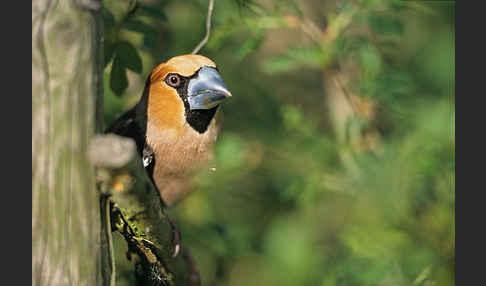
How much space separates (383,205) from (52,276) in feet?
8.70

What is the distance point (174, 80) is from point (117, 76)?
14.5 inches

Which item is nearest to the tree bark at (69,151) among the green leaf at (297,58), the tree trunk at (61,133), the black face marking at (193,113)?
the tree trunk at (61,133)

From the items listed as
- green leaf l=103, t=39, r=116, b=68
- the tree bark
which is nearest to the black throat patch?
green leaf l=103, t=39, r=116, b=68

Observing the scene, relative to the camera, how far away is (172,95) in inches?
146

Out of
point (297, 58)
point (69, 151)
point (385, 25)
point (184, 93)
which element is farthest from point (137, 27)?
point (69, 151)

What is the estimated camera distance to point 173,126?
3.74 m

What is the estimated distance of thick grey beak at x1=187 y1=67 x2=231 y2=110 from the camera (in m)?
3.39

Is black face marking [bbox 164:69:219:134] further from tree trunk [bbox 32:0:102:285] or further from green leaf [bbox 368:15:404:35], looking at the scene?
tree trunk [bbox 32:0:102:285]

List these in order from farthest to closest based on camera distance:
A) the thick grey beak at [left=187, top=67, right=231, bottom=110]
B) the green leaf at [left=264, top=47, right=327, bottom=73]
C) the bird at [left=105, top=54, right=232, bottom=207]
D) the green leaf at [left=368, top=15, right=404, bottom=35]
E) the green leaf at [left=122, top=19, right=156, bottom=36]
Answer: the green leaf at [left=264, top=47, right=327, bottom=73] → the green leaf at [left=368, top=15, right=404, bottom=35] → the bird at [left=105, top=54, right=232, bottom=207] → the green leaf at [left=122, top=19, right=156, bottom=36] → the thick grey beak at [left=187, top=67, right=231, bottom=110]

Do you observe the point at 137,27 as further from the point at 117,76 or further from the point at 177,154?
the point at 177,154

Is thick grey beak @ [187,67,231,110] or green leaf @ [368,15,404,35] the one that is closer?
thick grey beak @ [187,67,231,110]

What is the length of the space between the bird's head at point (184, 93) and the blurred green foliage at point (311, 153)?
19cm

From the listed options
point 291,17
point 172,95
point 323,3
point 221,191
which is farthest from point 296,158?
point 323,3

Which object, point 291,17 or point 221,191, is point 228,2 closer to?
point 291,17
